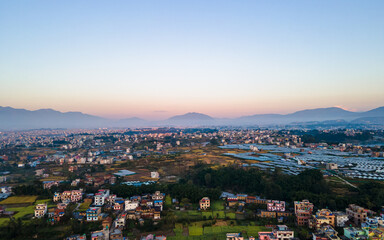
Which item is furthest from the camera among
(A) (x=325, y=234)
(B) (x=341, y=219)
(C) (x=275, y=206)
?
(C) (x=275, y=206)

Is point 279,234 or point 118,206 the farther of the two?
point 118,206

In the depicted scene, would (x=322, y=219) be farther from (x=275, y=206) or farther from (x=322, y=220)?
(x=275, y=206)

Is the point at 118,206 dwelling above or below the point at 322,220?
below

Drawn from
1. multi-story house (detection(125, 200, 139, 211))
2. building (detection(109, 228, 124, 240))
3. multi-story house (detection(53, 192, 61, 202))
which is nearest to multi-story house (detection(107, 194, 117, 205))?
multi-story house (detection(125, 200, 139, 211))

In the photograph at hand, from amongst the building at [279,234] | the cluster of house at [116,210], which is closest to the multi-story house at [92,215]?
the cluster of house at [116,210]

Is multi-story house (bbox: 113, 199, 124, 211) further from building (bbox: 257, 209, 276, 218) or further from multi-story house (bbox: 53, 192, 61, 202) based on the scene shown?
building (bbox: 257, 209, 276, 218)

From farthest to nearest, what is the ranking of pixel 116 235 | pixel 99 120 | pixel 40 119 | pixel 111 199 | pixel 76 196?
pixel 99 120 < pixel 40 119 < pixel 76 196 < pixel 111 199 < pixel 116 235

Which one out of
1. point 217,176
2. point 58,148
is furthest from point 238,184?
point 58,148

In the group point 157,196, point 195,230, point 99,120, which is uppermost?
point 99,120

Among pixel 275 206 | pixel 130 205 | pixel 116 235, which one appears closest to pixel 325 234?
pixel 275 206
